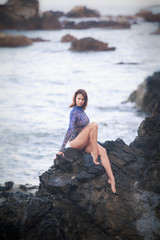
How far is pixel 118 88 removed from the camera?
45.1 feet

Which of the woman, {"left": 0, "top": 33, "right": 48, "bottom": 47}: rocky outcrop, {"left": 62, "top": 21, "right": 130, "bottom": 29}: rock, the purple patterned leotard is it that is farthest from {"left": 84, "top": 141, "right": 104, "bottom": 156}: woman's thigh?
{"left": 0, "top": 33, "right": 48, "bottom": 47}: rocky outcrop

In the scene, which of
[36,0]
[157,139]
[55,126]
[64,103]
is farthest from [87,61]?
[157,139]

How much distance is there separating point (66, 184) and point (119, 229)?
27.8 inches

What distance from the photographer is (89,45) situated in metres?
17.4

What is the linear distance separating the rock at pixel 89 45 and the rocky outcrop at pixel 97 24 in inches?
49.2

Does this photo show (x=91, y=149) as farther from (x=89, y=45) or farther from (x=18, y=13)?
(x=89, y=45)

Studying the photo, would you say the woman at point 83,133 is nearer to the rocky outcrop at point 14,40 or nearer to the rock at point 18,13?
the rock at point 18,13

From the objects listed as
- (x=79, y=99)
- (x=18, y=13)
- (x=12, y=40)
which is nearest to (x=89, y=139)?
(x=79, y=99)

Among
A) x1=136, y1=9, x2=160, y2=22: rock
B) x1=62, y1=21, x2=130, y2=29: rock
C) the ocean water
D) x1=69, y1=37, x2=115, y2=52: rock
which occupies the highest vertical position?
x1=136, y1=9, x2=160, y2=22: rock

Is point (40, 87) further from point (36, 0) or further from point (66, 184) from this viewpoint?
point (66, 184)

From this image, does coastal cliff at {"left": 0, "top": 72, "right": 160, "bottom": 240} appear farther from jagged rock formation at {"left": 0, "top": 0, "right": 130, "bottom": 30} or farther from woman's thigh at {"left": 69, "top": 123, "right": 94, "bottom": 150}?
jagged rock formation at {"left": 0, "top": 0, "right": 130, "bottom": 30}

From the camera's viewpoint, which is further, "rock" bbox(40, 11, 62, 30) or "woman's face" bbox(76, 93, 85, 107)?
"rock" bbox(40, 11, 62, 30)

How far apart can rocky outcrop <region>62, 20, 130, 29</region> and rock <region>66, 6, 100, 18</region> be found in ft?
3.12

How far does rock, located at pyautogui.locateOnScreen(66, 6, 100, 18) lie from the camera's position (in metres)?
13.2
